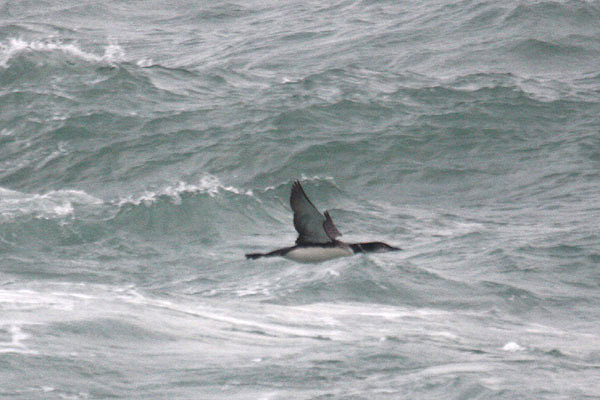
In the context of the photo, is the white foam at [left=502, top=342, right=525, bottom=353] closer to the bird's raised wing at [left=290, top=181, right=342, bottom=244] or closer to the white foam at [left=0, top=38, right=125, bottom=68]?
the bird's raised wing at [left=290, top=181, right=342, bottom=244]

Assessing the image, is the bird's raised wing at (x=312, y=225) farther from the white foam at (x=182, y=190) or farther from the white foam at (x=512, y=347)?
the white foam at (x=182, y=190)

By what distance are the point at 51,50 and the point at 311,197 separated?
37.9 ft

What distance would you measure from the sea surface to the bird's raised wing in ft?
3.63

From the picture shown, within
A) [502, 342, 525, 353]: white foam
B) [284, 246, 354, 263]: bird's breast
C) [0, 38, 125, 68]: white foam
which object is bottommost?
[502, 342, 525, 353]: white foam

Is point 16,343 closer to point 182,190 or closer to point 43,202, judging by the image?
point 43,202

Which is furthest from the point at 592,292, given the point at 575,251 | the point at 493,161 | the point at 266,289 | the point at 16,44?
the point at 16,44

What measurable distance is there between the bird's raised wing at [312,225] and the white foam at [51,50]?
17013mm

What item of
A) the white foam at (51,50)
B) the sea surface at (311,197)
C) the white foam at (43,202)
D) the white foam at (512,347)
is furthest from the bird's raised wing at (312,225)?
the white foam at (51,50)

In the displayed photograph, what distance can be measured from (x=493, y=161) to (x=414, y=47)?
9.20 metres

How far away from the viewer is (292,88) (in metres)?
29.0

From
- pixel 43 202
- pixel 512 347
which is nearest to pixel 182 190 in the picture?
pixel 43 202

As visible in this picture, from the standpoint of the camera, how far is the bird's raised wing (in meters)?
14.2

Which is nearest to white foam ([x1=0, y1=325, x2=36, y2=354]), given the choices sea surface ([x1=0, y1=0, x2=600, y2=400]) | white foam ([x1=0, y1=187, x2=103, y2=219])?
sea surface ([x1=0, y1=0, x2=600, y2=400])

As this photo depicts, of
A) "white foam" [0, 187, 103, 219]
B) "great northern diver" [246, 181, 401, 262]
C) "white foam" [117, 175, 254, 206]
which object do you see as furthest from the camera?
"white foam" [117, 175, 254, 206]
